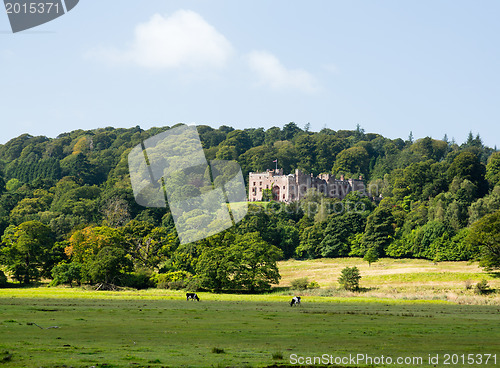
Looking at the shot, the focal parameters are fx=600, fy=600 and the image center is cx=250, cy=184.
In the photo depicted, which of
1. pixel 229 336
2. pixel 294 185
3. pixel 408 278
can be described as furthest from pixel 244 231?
pixel 229 336

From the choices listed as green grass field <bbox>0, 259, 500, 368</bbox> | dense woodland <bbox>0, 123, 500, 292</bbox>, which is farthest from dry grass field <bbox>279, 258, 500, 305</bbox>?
green grass field <bbox>0, 259, 500, 368</bbox>

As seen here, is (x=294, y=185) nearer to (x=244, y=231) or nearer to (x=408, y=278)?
(x=244, y=231)

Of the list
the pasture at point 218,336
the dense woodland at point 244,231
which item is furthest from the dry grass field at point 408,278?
the pasture at point 218,336

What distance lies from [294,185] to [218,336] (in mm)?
115343

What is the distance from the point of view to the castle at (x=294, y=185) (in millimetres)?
135000

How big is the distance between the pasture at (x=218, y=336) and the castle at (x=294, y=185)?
338ft

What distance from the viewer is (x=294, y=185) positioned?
135250 mm

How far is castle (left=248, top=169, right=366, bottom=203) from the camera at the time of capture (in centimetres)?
13500

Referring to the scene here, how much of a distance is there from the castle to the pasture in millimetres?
103054

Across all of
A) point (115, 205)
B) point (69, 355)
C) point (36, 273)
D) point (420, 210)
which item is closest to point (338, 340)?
point (69, 355)

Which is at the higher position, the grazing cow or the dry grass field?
the grazing cow

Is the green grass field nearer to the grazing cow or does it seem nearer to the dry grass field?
the grazing cow

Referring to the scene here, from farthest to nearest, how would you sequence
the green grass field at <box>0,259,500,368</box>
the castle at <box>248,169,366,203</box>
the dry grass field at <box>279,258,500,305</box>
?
the castle at <box>248,169,366,203</box> → the dry grass field at <box>279,258,500,305</box> → the green grass field at <box>0,259,500,368</box>

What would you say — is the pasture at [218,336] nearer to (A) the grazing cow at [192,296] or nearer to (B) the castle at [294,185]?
(A) the grazing cow at [192,296]
